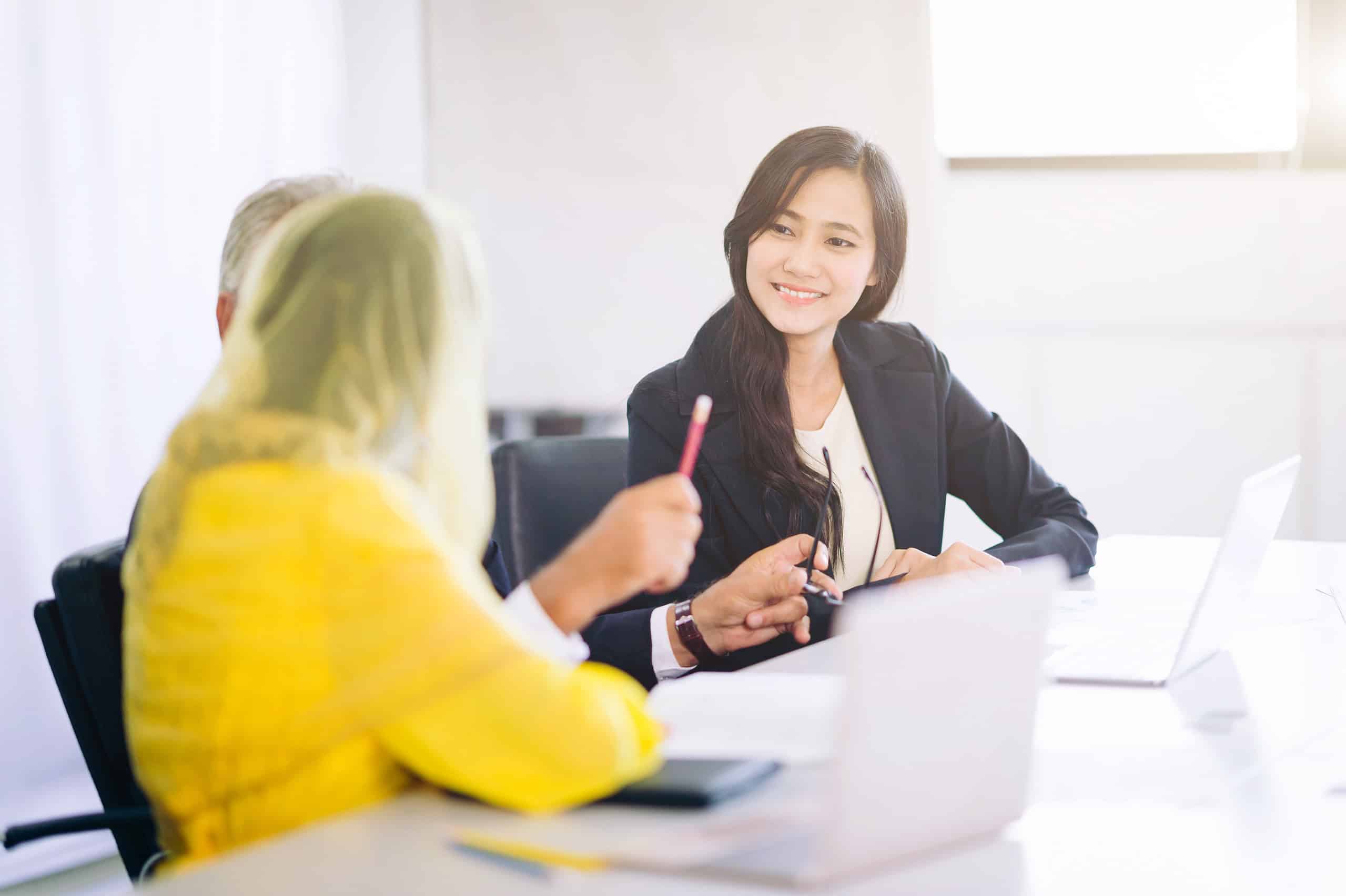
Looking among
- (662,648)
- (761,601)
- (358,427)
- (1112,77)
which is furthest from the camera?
(1112,77)

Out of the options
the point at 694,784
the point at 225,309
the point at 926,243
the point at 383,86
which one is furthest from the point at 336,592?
the point at 383,86

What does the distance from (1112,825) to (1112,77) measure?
9.30 feet

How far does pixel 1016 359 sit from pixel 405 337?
2.78m

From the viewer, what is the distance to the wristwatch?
1.64 meters

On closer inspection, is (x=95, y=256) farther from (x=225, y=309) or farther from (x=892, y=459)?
(x=892, y=459)

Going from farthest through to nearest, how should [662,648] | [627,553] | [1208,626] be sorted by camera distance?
[662,648]
[1208,626]
[627,553]

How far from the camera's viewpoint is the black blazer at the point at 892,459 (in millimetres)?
1914

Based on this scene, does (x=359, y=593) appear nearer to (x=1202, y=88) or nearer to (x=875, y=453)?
(x=875, y=453)

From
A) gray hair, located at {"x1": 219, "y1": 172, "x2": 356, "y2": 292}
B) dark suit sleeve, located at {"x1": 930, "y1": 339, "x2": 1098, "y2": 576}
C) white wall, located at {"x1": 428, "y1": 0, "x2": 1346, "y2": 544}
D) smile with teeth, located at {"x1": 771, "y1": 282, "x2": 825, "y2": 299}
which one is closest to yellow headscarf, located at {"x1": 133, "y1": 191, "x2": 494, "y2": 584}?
gray hair, located at {"x1": 219, "y1": 172, "x2": 356, "y2": 292}

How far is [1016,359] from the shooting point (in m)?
3.41

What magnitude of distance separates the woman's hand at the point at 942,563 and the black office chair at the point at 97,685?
0.96m

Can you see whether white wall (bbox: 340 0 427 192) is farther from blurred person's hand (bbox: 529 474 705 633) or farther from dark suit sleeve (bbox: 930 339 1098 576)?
blurred person's hand (bbox: 529 474 705 633)

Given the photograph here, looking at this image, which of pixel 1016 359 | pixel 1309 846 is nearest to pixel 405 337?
pixel 1309 846

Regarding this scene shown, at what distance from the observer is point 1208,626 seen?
1302mm
